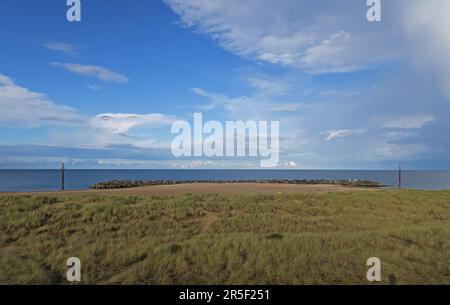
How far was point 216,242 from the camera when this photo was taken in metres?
11.6

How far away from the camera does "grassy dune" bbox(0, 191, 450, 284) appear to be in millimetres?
8859

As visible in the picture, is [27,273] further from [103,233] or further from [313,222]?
[313,222]

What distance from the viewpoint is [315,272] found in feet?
29.7

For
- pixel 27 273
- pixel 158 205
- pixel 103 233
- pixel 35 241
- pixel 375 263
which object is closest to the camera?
pixel 27 273

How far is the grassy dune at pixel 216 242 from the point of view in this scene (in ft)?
29.1
